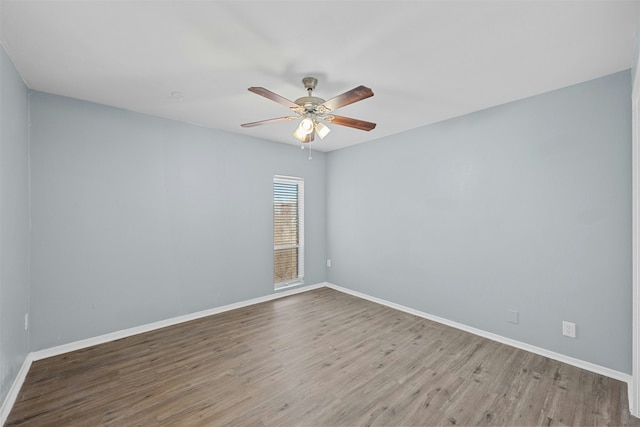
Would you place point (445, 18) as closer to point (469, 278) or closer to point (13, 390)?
point (469, 278)

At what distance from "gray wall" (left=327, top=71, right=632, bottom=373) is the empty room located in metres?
0.02

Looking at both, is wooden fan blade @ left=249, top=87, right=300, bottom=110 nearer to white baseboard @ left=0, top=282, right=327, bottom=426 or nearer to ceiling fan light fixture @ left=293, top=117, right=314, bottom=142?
ceiling fan light fixture @ left=293, top=117, right=314, bottom=142

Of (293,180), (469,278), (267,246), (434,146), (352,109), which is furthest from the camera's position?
(293,180)

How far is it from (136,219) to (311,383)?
2607mm

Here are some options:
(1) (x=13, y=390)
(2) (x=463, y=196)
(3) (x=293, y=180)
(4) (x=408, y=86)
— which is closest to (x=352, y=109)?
(4) (x=408, y=86)

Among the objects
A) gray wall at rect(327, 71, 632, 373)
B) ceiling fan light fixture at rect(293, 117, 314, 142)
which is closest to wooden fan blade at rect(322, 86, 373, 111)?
ceiling fan light fixture at rect(293, 117, 314, 142)

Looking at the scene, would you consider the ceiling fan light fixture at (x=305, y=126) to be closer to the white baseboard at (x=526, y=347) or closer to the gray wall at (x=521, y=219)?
the gray wall at (x=521, y=219)

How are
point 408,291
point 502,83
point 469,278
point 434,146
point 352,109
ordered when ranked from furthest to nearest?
1. point 408,291
2. point 434,146
3. point 469,278
4. point 352,109
5. point 502,83

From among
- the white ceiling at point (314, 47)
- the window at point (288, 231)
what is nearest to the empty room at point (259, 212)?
the white ceiling at point (314, 47)

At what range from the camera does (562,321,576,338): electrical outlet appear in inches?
97.4

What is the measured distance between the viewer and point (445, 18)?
1618 millimetres

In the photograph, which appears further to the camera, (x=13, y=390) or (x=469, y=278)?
(x=469, y=278)

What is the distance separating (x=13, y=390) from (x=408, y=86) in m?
4.01

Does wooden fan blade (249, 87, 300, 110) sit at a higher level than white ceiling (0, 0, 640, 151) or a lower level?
lower
